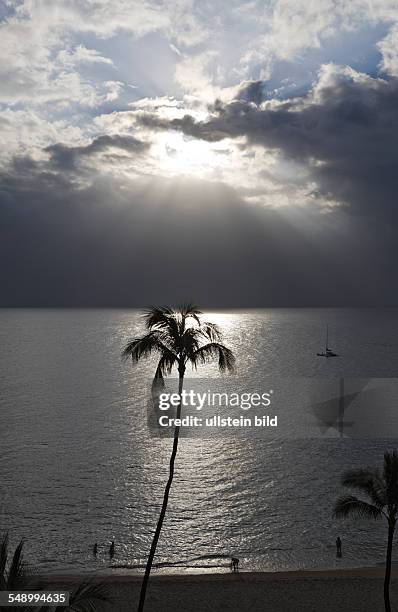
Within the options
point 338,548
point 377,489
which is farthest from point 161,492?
point 377,489

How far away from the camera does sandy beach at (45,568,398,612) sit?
93.1ft

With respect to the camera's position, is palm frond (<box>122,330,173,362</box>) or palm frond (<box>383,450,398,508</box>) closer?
palm frond (<box>122,330,173,362</box>)

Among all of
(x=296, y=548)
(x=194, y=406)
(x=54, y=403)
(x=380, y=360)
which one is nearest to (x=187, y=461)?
(x=296, y=548)

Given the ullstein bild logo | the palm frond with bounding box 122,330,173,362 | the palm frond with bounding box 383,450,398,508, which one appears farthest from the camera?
the ullstein bild logo

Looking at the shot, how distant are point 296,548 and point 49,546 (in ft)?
63.8

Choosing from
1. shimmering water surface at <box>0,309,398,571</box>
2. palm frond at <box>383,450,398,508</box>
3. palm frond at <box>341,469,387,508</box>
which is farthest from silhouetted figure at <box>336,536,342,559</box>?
palm frond at <box>383,450,398,508</box>

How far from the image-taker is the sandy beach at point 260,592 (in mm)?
28375

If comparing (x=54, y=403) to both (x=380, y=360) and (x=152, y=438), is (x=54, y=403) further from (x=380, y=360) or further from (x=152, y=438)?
(x=380, y=360)

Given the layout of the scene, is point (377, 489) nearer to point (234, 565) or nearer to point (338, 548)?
point (234, 565)

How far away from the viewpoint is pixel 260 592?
3034cm

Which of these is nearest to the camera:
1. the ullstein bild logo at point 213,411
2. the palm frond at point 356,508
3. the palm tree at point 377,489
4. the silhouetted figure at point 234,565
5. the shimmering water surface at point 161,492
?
the palm tree at point 377,489

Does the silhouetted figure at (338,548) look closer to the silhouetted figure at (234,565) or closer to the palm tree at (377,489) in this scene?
the silhouetted figure at (234,565)

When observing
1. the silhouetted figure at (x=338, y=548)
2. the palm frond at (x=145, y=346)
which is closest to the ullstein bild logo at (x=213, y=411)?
the silhouetted figure at (x=338, y=548)

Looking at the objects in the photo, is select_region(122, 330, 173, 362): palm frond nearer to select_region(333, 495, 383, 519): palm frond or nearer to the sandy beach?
select_region(333, 495, 383, 519): palm frond
